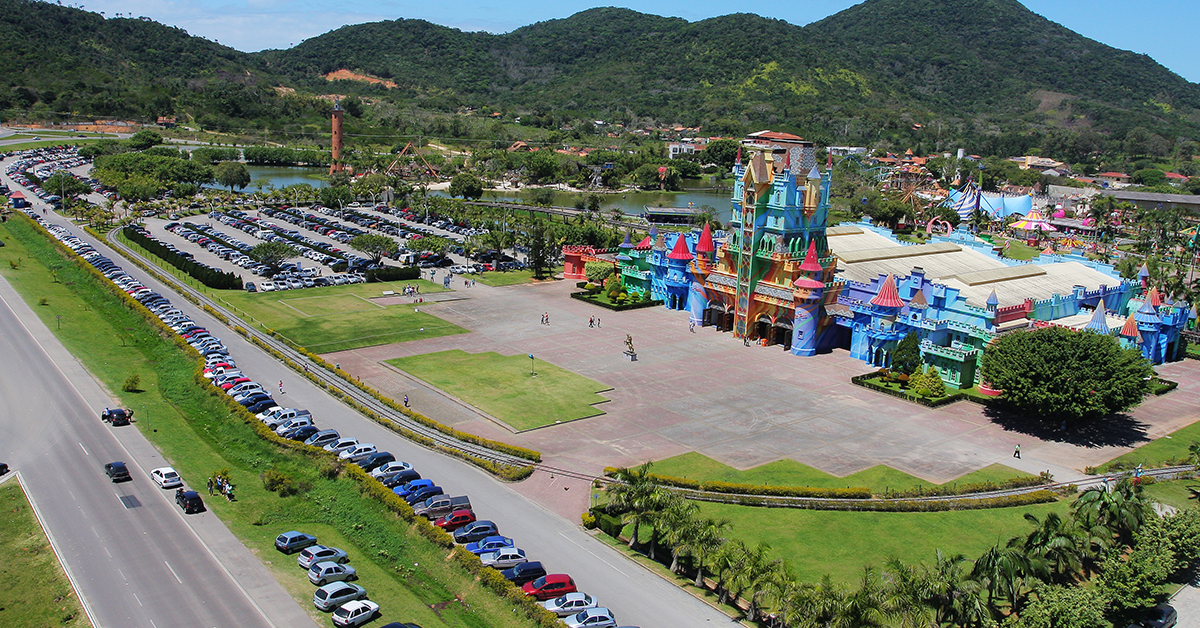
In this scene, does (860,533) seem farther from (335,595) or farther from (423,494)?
(335,595)

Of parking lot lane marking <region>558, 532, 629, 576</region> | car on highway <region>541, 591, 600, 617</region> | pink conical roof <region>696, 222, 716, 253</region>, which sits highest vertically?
pink conical roof <region>696, 222, 716, 253</region>

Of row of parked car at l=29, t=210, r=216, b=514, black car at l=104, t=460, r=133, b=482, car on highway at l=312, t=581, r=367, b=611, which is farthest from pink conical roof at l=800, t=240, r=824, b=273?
black car at l=104, t=460, r=133, b=482

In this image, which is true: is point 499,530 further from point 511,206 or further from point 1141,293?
point 511,206

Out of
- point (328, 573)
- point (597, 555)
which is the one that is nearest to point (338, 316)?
point (328, 573)

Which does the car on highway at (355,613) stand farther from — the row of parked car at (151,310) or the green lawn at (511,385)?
the green lawn at (511,385)

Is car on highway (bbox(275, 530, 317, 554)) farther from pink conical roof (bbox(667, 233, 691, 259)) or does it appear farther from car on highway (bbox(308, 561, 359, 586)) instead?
pink conical roof (bbox(667, 233, 691, 259))

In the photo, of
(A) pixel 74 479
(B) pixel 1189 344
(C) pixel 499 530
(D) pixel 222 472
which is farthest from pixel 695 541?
(B) pixel 1189 344
